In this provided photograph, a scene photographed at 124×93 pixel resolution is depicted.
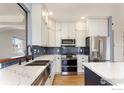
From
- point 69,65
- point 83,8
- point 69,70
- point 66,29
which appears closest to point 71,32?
point 66,29

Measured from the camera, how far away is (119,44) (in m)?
7.32

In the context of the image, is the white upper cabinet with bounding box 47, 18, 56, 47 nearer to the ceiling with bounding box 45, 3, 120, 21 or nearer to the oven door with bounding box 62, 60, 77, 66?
the oven door with bounding box 62, 60, 77, 66

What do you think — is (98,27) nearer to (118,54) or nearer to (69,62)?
(118,54)

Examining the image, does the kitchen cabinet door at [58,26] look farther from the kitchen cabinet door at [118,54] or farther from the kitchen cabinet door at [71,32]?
the kitchen cabinet door at [118,54]

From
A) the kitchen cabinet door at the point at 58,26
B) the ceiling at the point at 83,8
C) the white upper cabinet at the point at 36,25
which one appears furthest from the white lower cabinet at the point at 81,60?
the white upper cabinet at the point at 36,25

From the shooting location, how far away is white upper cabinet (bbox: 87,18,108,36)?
6.62 metres

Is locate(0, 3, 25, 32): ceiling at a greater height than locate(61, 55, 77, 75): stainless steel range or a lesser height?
greater

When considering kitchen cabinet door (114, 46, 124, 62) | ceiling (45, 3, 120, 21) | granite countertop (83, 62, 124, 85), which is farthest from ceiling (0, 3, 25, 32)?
kitchen cabinet door (114, 46, 124, 62)

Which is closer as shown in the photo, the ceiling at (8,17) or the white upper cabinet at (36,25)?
the ceiling at (8,17)

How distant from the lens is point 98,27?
21.7 ft

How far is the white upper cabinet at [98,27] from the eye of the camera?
662 cm

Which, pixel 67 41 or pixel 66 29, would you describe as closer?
pixel 67 41

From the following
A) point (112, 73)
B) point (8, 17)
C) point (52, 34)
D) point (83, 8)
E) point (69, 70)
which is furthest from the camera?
point (52, 34)

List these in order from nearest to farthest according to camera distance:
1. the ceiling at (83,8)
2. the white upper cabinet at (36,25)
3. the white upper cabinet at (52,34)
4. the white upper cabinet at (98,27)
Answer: the white upper cabinet at (36,25), the ceiling at (83,8), the white upper cabinet at (98,27), the white upper cabinet at (52,34)
